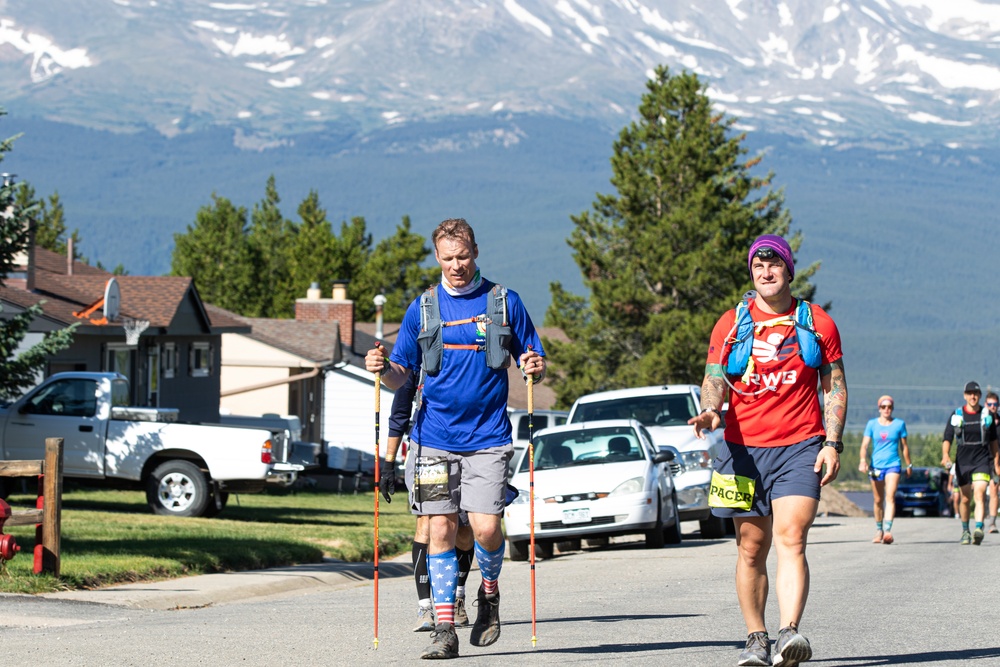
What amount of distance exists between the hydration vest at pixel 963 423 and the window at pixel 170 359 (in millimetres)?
22121

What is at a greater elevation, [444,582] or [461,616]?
[444,582]

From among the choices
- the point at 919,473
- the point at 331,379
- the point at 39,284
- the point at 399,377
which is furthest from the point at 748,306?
the point at 919,473

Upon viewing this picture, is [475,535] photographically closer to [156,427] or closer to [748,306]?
[748,306]

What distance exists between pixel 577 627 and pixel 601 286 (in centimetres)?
4123

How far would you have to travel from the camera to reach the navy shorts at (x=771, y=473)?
848 cm

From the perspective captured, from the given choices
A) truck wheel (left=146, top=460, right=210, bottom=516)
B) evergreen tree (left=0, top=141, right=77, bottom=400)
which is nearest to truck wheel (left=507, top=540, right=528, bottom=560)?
truck wheel (left=146, top=460, right=210, bottom=516)

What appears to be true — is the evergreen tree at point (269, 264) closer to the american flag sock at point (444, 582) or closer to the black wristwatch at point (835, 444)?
the american flag sock at point (444, 582)

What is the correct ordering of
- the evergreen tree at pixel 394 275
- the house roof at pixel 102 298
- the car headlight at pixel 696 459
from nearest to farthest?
the car headlight at pixel 696 459 → the house roof at pixel 102 298 → the evergreen tree at pixel 394 275

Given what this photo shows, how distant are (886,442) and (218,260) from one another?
69.8 metres

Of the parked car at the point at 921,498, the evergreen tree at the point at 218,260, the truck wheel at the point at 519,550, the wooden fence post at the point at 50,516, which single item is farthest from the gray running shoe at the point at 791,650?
the evergreen tree at the point at 218,260

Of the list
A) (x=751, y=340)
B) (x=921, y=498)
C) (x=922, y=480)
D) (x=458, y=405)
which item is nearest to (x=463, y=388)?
(x=458, y=405)

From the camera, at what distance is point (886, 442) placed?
794 inches

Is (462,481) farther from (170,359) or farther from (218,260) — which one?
(218,260)

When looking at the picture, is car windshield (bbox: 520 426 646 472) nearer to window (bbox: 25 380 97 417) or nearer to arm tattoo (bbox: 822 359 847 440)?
window (bbox: 25 380 97 417)
